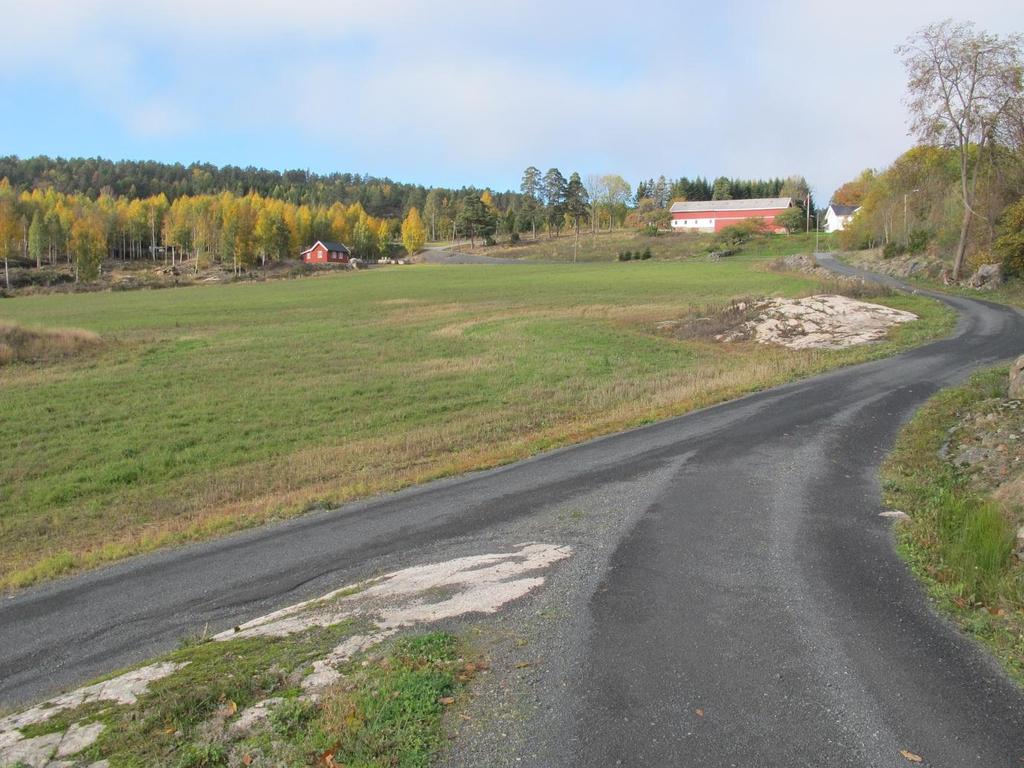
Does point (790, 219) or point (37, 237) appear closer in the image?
point (37, 237)

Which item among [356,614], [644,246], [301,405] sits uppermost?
[644,246]

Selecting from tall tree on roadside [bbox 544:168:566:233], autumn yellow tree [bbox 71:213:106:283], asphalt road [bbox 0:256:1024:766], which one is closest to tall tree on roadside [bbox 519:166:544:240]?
tall tree on roadside [bbox 544:168:566:233]

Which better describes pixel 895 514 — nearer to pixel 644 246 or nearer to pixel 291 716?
pixel 291 716

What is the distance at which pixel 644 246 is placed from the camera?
398 feet

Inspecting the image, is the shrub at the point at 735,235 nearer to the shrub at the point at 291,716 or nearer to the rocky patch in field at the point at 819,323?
the rocky patch in field at the point at 819,323

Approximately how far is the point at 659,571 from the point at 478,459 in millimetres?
7884

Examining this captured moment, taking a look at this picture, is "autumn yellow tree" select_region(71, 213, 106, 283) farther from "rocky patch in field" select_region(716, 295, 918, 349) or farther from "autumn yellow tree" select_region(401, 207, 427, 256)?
"rocky patch in field" select_region(716, 295, 918, 349)

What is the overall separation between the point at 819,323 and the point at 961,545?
91.3ft

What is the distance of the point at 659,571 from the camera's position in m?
8.17

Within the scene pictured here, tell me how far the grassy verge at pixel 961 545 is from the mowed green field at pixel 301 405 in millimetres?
7368

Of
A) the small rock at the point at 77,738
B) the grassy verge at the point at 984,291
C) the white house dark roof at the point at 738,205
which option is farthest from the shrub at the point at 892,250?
the white house dark roof at the point at 738,205

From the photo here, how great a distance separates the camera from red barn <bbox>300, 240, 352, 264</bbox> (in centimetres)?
13950

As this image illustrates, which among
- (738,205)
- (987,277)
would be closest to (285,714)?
(987,277)

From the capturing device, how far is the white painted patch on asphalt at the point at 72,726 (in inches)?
199
